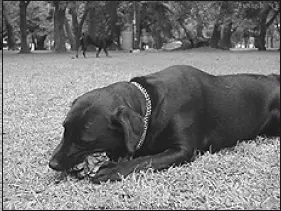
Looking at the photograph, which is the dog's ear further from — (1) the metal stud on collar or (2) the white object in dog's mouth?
(2) the white object in dog's mouth

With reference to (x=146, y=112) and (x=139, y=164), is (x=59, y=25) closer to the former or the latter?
(x=146, y=112)

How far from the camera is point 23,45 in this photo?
1013 inches

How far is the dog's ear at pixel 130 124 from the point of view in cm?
250

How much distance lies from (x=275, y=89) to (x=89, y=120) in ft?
5.26

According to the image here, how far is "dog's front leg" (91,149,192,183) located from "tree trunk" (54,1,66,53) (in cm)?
2326

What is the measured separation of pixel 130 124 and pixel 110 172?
0.98 ft

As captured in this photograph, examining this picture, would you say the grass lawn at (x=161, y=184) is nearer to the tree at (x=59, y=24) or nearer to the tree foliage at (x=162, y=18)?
the tree foliage at (x=162, y=18)

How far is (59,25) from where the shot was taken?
85.4ft

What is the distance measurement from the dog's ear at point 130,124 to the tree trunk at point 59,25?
23.3 meters

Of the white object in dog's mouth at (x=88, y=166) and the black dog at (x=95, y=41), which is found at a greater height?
the white object in dog's mouth at (x=88, y=166)

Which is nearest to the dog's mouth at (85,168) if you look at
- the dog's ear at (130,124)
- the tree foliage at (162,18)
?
the dog's ear at (130,124)

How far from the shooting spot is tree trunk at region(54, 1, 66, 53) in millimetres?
25312

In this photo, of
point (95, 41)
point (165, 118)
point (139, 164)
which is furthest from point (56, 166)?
point (95, 41)

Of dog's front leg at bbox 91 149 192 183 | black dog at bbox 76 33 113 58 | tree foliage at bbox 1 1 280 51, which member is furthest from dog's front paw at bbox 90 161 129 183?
tree foliage at bbox 1 1 280 51
